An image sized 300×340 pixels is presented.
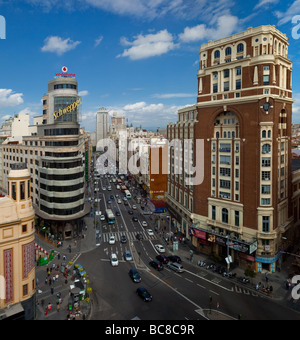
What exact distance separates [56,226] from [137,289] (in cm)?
3158

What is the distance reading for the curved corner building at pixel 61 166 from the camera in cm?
6069

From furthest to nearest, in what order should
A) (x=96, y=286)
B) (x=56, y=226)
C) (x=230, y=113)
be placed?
1. (x=56, y=226)
2. (x=230, y=113)
3. (x=96, y=286)

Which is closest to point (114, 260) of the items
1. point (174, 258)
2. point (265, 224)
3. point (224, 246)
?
point (174, 258)

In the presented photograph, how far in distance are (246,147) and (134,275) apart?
92.4 ft

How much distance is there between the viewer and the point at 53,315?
112 ft

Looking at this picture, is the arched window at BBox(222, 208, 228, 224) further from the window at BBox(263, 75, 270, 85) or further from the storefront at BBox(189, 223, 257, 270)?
the window at BBox(263, 75, 270, 85)

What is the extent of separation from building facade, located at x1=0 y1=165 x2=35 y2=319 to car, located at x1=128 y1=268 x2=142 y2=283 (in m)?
15.6

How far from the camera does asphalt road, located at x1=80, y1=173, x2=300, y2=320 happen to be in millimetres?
34344

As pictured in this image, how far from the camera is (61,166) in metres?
60.4

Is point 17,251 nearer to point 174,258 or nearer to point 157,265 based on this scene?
point 157,265

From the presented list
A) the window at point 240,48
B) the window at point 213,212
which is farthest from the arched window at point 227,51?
the window at point 213,212

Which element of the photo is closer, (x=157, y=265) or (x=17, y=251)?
(x=17, y=251)
